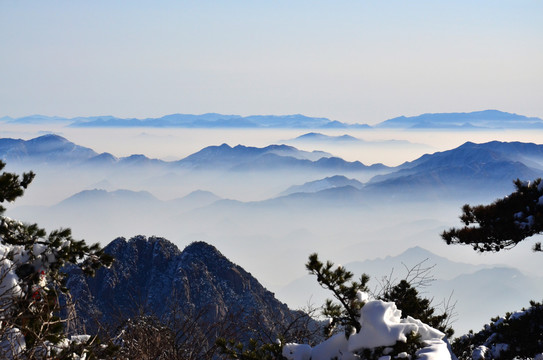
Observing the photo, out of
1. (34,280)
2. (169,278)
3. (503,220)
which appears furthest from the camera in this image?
(169,278)

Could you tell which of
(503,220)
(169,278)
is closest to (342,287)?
(503,220)

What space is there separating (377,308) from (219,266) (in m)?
71.8

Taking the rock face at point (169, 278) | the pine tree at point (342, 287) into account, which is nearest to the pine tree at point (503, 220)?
the pine tree at point (342, 287)

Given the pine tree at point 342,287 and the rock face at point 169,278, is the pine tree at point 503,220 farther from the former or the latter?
the rock face at point 169,278

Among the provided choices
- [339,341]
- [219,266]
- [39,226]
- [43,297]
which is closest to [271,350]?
[339,341]

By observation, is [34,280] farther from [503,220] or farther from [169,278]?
[169,278]

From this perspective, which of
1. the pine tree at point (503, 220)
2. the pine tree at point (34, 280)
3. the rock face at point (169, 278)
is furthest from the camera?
the rock face at point (169, 278)

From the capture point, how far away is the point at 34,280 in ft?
24.3

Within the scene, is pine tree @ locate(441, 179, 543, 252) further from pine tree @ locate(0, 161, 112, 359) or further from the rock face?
the rock face

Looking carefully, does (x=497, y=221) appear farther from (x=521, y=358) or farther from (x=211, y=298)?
(x=211, y=298)

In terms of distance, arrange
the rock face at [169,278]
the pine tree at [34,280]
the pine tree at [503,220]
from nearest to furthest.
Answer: the pine tree at [34,280], the pine tree at [503,220], the rock face at [169,278]

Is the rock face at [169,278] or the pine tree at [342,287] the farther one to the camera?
the rock face at [169,278]

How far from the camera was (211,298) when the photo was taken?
68250mm

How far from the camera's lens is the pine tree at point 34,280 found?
667 cm
